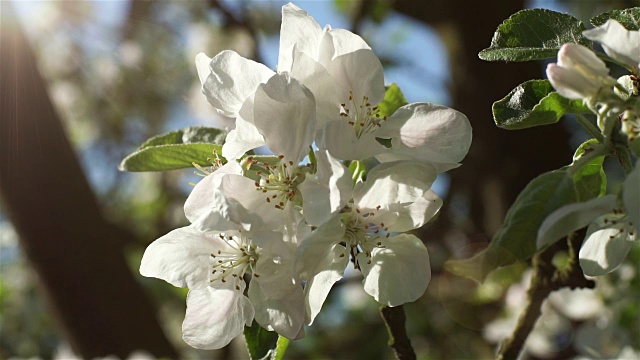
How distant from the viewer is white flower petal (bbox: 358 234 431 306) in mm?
692

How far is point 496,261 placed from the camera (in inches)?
23.4

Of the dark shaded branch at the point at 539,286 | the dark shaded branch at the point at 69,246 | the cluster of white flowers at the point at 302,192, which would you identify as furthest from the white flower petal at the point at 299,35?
the dark shaded branch at the point at 69,246

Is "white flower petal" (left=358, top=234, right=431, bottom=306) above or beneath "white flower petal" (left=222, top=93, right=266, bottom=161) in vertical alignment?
beneath

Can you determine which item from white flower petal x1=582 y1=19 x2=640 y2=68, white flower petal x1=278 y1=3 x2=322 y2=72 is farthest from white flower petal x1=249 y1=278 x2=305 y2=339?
white flower petal x1=582 y1=19 x2=640 y2=68

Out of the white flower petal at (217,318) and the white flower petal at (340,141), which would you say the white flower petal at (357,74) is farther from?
the white flower petal at (217,318)

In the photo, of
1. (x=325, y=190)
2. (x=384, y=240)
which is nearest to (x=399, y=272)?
(x=384, y=240)

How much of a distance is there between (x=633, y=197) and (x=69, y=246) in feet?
5.90

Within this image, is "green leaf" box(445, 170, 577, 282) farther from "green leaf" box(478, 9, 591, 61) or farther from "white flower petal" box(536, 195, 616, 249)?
"green leaf" box(478, 9, 591, 61)

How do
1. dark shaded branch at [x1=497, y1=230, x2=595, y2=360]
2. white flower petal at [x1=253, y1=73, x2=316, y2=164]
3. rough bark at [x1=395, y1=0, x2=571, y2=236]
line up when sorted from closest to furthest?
white flower petal at [x1=253, y1=73, x2=316, y2=164]
dark shaded branch at [x1=497, y1=230, x2=595, y2=360]
rough bark at [x1=395, y1=0, x2=571, y2=236]

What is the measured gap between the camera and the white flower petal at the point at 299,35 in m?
0.68

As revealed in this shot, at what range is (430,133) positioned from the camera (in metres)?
0.67

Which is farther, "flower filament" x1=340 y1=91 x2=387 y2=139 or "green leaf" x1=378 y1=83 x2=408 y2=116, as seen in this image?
"green leaf" x1=378 y1=83 x2=408 y2=116

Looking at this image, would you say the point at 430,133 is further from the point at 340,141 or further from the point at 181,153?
the point at 181,153

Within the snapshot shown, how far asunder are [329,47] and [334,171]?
136 millimetres
